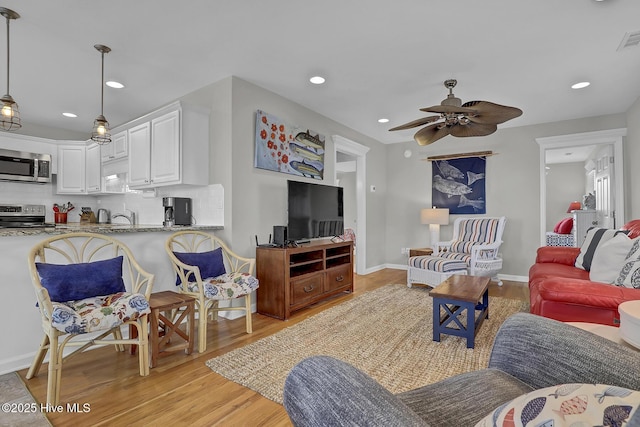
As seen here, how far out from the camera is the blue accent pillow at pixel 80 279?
194cm

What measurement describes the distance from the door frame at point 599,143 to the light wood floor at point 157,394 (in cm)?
499

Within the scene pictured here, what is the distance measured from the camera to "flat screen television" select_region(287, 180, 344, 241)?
3.58 metres

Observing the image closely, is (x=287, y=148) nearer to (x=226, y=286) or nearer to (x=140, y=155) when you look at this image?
(x=140, y=155)

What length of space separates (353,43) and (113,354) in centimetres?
320

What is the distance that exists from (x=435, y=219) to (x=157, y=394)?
4634 mm

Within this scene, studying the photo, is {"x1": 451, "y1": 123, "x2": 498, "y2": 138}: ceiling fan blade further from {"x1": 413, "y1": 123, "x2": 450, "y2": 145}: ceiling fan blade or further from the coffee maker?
the coffee maker

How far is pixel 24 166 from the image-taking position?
4.62 meters

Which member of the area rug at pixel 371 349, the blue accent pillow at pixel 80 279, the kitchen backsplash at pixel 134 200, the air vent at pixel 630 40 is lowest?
the area rug at pixel 371 349

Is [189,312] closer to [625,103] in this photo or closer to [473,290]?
[473,290]

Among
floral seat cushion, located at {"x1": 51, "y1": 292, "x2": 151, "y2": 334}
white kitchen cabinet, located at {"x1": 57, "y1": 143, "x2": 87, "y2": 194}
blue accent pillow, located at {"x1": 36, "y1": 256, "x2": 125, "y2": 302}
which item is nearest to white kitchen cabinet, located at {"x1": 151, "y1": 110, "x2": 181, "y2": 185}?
blue accent pillow, located at {"x1": 36, "y1": 256, "x2": 125, "y2": 302}

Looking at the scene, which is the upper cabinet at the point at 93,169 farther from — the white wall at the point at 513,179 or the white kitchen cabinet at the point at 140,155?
the white wall at the point at 513,179

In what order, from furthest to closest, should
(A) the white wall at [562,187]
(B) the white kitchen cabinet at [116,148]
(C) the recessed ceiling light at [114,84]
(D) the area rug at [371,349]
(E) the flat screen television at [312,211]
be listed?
1. (A) the white wall at [562,187]
2. (B) the white kitchen cabinet at [116,148]
3. (E) the flat screen television at [312,211]
4. (C) the recessed ceiling light at [114,84]
5. (D) the area rug at [371,349]

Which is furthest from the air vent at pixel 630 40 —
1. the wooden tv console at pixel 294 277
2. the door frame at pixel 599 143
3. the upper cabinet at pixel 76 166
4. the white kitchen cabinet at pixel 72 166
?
the white kitchen cabinet at pixel 72 166

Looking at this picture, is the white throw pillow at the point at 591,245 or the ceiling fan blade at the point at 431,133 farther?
the ceiling fan blade at the point at 431,133
